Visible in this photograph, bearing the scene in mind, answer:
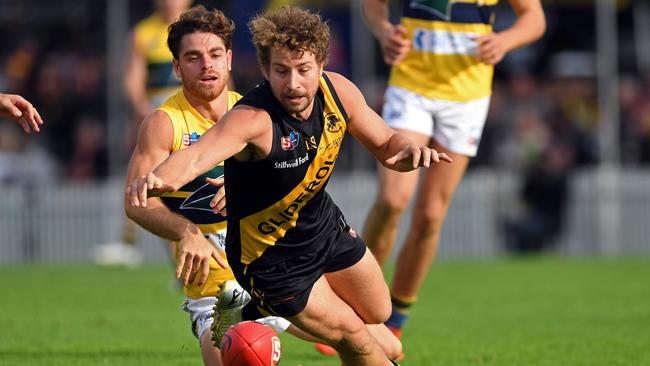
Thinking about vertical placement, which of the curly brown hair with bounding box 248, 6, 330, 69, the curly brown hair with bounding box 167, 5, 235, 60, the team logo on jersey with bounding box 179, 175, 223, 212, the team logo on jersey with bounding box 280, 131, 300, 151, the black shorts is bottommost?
the black shorts

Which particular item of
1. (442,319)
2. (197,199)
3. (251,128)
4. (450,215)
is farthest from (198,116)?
(450,215)

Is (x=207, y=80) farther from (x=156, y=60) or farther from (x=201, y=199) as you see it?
(x=156, y=60)

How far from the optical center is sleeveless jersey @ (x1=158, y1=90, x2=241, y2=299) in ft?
22.5

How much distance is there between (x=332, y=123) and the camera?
6.11 metres

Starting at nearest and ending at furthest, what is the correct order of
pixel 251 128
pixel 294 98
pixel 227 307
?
pixel 251 128, pixel 294 98, pixel 227 307

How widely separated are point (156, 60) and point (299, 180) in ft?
22.9

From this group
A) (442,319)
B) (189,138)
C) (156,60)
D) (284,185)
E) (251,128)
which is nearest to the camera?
(251,128)

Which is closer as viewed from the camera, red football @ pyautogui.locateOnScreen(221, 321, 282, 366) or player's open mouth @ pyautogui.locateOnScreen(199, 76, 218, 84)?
red football @ pyautogui.locateOnScreen(221, 321, 282, 366)

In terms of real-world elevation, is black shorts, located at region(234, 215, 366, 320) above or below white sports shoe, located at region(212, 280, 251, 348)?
above

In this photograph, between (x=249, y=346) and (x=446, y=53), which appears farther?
(x=446, y=53)

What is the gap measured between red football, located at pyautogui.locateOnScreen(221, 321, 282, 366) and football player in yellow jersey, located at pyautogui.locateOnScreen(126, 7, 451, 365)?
0.13 metres

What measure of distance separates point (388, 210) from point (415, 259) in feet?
1.43

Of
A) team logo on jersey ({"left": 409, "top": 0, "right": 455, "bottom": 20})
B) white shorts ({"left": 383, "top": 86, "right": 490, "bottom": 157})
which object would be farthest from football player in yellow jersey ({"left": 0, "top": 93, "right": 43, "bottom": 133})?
team logo on jersey ({"left": 409, "top": 0, "right": 455, "bottom": 20})

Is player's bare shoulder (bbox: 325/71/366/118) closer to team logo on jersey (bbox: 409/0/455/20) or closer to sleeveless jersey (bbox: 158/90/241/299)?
sleeveless jersey (bbox: 158/90/241/299)
